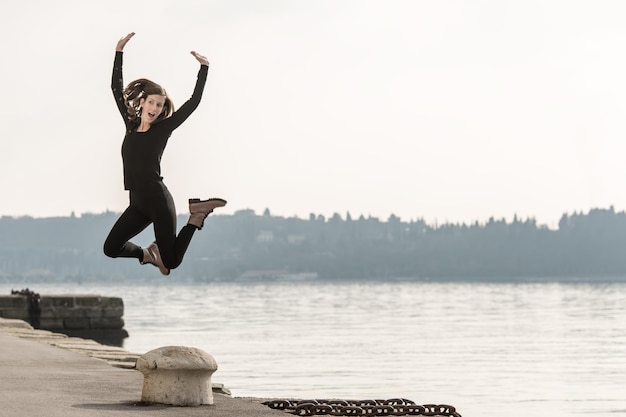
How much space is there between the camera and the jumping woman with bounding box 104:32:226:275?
32.2ft

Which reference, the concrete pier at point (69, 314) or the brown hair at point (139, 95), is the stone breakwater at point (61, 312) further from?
the brown hair at point (139, 95)

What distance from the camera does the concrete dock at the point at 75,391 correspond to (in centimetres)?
1091

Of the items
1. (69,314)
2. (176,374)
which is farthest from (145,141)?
(69,314)

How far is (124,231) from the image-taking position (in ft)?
32.3

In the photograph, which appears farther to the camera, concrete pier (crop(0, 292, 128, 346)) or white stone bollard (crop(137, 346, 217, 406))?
concrete pier (crop(0, 292, 128, 346))

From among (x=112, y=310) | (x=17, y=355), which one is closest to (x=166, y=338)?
(x=112, y=310)

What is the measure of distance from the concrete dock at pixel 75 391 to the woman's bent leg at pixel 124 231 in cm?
155

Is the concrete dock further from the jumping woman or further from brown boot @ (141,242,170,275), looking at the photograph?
the jumping woman

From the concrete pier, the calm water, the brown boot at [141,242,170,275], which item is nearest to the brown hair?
the brown boot at [141,242,170,275]

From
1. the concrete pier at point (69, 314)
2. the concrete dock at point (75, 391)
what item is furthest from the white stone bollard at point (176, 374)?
the concrete pier at point (69, 314)

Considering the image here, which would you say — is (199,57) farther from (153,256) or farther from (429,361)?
(429,361)

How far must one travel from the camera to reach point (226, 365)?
37500 millimetres

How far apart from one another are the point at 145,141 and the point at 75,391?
3929 millimetres

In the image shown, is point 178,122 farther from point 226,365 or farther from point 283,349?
point 283,349
